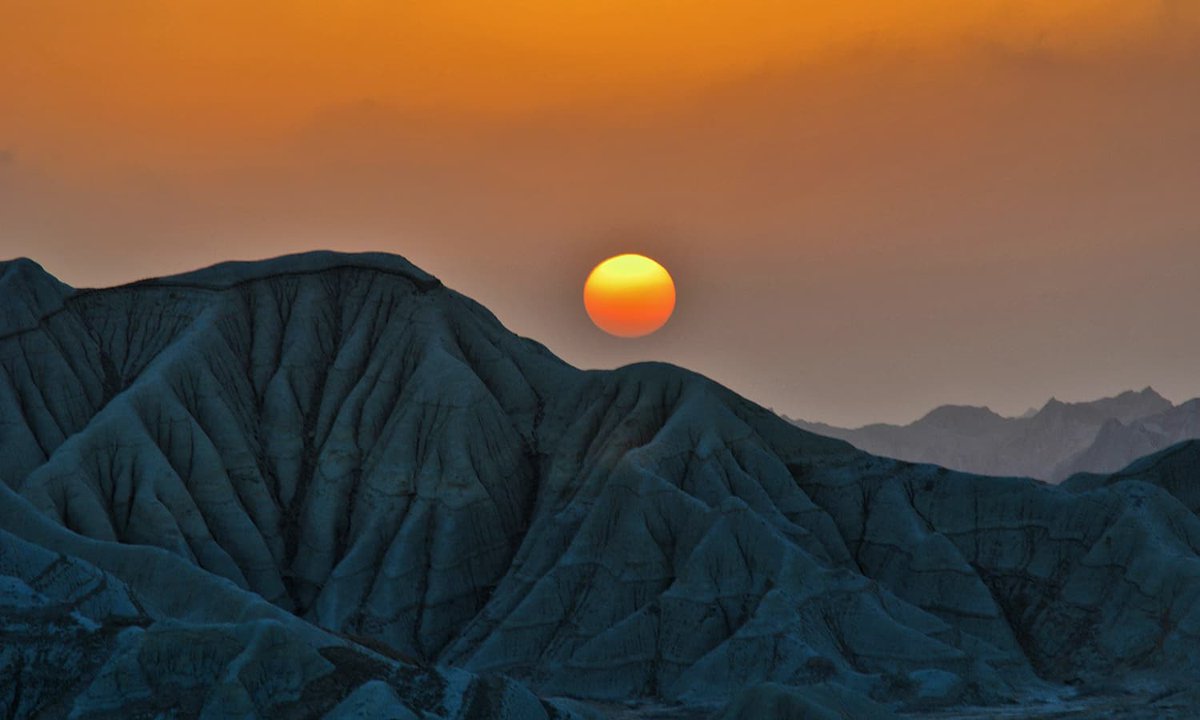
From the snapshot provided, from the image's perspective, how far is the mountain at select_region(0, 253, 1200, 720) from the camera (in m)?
94.4

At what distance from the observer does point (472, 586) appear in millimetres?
116812

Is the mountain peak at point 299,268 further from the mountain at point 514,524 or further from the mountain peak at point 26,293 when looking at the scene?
the mountain peak at point 26,293

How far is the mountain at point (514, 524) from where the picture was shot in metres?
94.4

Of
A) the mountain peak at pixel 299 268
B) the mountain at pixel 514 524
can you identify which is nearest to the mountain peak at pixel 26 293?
the mountain at pixel 514 524

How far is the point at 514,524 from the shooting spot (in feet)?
404

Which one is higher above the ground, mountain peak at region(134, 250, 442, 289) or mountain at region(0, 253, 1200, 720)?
mountain peak at region(134, 250, 442, 289)

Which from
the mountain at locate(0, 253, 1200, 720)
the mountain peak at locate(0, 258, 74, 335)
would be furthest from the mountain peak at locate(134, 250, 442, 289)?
the mountain peak at locate(0, 258, 74, 335)

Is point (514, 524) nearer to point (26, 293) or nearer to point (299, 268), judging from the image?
point (299, 268)

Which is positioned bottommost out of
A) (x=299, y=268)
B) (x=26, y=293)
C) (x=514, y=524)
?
(x=514, y=524)

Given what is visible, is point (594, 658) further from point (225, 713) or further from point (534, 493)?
point (225, 713)

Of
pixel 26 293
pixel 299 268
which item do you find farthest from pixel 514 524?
pixel 26 293

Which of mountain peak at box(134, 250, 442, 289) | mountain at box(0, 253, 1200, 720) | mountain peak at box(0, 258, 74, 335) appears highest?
mountain peak at box(134, 250, 442, 289)

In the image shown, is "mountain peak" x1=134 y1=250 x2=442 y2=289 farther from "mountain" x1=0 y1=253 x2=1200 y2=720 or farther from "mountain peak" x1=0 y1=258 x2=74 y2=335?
"mountain peak" x1=0 y1=258 x2=74 y2=335

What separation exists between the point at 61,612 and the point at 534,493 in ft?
192
